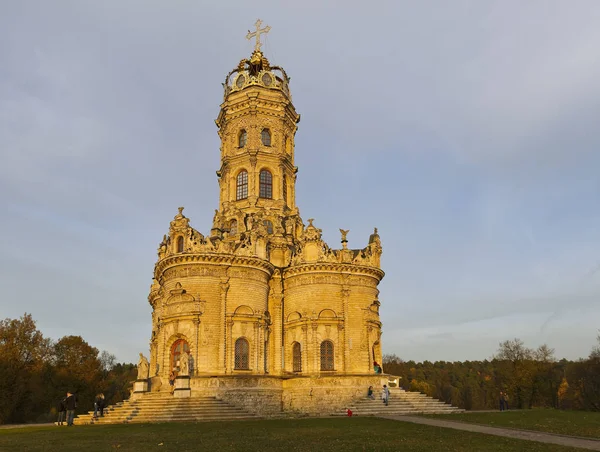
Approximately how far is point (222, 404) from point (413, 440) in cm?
1760

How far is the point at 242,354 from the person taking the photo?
35.9 metres

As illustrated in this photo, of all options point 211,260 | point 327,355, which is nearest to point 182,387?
point 211,260

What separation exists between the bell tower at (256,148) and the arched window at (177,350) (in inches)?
417

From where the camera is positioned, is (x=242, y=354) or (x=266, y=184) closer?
(x=242, y=354)

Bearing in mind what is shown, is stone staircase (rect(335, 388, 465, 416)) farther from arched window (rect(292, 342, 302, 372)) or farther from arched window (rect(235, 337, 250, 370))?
arched window (rect(235, 337, 250, 370))

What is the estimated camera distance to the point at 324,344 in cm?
3784

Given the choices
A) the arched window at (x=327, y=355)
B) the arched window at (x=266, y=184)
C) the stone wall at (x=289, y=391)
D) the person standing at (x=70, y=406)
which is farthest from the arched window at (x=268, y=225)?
the person standing at (x=70, y=406)

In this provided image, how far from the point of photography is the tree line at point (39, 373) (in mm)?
47094

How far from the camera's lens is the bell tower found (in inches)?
1747

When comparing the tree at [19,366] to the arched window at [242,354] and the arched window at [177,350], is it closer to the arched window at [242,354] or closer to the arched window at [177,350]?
the arched window at [177,350]

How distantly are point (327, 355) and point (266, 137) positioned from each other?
1915 centimetres

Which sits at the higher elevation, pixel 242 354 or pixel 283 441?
pixel 242 354

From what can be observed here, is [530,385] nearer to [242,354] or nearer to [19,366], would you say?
[242,354]

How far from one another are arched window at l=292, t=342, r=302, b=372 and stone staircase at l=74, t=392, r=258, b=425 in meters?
6.79
